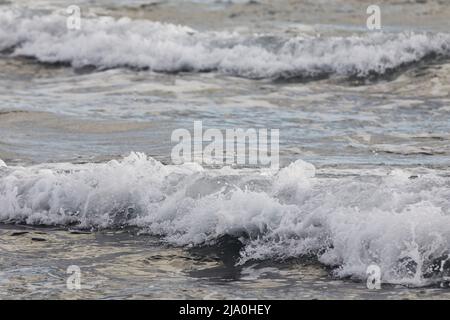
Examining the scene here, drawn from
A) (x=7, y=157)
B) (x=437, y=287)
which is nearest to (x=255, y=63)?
(x=7, y=157)

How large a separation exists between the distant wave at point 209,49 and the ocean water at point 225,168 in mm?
40

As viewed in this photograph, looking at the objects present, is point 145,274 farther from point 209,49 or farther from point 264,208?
point 209,49

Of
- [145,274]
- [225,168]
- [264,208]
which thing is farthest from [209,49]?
[145,274]

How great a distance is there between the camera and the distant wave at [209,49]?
620 inches

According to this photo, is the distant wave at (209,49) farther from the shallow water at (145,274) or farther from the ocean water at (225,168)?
the shallow water at (145,274)

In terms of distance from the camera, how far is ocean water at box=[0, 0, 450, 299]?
22.6 ft

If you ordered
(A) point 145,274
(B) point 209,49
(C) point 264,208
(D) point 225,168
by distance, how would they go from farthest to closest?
(B) point 209,49 < (D) point 225,168 < (C) point 264,208 < (A) point 145,274

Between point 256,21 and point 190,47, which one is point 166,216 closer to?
point 190,47

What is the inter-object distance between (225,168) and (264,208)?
1583 millimetres

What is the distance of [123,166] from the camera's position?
29.0ft

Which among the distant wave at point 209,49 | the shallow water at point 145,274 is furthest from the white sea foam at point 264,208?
the distant wave at point 209,49

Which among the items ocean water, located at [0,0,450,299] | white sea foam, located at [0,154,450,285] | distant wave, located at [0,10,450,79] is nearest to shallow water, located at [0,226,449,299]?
ocean water, located at [0,0,450,299]

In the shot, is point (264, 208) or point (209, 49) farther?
point (209, 49)

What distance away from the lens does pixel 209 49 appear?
1716cm
